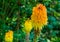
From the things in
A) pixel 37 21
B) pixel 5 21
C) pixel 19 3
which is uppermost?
pixel 37 21

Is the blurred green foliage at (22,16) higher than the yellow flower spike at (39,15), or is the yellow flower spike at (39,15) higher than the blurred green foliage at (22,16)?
the yellow flower spike at (39,15)

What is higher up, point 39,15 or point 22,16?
point 39,15

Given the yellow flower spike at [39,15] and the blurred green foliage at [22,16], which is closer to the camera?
the yellow flower spike at [39,15]

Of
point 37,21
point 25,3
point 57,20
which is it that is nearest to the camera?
point 37,21

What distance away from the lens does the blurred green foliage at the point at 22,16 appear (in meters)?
3.34

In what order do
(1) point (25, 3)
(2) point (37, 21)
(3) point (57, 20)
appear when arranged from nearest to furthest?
(2) point (37, 21) → (1) point (25, 3) → (3) point (57, 20)

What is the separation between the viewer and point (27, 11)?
3475mm

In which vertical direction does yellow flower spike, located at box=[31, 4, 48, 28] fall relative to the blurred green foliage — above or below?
above

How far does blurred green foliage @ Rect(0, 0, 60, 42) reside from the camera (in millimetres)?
3344

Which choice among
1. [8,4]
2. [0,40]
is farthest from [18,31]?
[8,4]

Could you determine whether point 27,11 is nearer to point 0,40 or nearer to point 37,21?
point 0,40

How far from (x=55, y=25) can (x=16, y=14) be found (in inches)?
23.8

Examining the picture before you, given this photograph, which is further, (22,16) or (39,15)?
(22,16)

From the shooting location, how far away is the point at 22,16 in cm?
345
